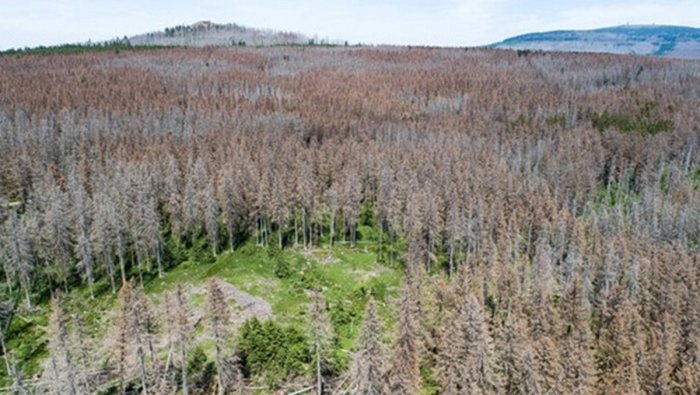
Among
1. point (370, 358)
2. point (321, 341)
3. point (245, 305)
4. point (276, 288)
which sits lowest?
point (276, 288)

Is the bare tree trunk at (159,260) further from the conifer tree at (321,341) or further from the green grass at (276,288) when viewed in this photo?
the conifer tree at (321,341)

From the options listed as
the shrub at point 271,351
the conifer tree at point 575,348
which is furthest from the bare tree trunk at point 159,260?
the conifer tree at point 575,348

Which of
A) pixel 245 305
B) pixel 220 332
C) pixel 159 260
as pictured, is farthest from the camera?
pixel 159 260

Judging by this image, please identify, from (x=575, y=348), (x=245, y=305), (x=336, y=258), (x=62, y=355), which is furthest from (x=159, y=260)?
(x=575, y=348)

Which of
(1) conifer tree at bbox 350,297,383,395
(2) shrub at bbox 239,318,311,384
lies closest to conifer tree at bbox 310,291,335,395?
(2) shrub at bbox 239,318,311,384

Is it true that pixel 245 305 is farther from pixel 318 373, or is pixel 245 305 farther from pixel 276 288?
pixel 318 373

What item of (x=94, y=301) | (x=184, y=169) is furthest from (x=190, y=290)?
(x=184, y=169)

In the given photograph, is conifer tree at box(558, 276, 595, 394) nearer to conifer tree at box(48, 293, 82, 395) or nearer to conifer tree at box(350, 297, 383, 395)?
conifer tree at box(350, 297, 383, 395)

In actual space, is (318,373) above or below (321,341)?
below

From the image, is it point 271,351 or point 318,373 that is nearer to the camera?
point 318,373
